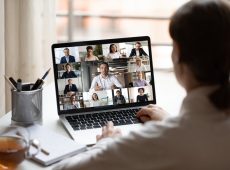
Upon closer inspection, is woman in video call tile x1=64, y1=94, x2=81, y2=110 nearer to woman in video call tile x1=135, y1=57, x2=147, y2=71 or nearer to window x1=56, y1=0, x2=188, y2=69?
woman in video call tile x1=135, y1=57, x2=147, y2=71

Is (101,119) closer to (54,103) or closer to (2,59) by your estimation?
(54,103)

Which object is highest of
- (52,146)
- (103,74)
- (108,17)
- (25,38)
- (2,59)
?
(108,17)

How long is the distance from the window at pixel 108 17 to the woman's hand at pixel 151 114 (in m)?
1.01

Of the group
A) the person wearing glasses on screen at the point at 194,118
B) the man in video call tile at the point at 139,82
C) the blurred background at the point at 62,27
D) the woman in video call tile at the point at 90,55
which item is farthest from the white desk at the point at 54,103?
the person wearing glasses on screen at the point at 194,118

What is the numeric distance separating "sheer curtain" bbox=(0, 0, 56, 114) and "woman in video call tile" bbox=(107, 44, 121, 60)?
769mm

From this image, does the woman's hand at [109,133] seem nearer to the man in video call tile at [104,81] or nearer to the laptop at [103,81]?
the laptop at [103,81]

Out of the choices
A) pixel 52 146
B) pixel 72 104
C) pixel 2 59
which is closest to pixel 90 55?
pixel 72 104

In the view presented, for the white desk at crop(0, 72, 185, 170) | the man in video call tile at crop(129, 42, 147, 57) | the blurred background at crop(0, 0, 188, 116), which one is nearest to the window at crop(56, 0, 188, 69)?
the blurred background at crop(0, 0, 188, 116)

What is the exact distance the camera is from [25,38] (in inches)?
89.2

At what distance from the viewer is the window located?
2.45m

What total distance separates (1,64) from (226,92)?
58.5 inches

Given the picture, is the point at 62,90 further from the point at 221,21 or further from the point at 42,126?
the point at 221,21

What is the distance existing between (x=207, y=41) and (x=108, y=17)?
5.11 feet

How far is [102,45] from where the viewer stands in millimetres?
1600
